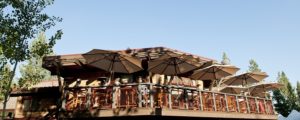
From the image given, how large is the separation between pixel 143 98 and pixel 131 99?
1.75 feet

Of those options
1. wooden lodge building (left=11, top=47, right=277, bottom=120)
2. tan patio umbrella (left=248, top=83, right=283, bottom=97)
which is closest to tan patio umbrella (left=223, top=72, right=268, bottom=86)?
tan patio umbrella (left=248, top=83, right=283, bottom=97)

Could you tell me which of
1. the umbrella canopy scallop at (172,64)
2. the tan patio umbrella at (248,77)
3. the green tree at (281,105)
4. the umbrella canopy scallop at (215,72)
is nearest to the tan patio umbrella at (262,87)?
the tan patio umbrella at (248,77)

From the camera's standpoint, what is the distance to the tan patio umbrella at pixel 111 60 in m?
11.5

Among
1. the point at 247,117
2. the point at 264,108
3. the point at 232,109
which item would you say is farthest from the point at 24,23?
the point at 264,108

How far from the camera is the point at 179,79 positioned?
17094mm

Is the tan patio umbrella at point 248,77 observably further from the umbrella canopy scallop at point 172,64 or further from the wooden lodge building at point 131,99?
the umbrella canopy scallop at point 172,64

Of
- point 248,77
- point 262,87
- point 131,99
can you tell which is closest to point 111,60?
point 131,99

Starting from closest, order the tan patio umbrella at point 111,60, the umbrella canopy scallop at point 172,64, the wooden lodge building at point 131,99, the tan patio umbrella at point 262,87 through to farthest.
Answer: the wooden lodge building at point 131,99, the tan patio umbrella at point 111,60, the umbrella canopy scallop at point 172,64, the tan patio umbrella at point 262,87

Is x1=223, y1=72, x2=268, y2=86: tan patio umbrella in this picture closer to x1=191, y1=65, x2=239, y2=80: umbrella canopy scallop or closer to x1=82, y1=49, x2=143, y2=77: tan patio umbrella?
x1=191, y1=65, x2=239, y2=80: umbrella canopy scallop

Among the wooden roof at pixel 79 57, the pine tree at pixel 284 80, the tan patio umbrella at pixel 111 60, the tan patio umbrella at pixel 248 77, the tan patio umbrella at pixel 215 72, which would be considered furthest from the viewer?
the pine tree at pixel 284 80

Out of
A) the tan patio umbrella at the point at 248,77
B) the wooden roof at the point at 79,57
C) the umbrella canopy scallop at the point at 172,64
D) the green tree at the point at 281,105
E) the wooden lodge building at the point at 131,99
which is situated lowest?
the green tree at the point at 281,105

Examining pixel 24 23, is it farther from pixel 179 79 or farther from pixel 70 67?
pixel 179 79

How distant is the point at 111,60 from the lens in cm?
1197

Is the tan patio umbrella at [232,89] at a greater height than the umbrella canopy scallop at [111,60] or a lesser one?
lesser
